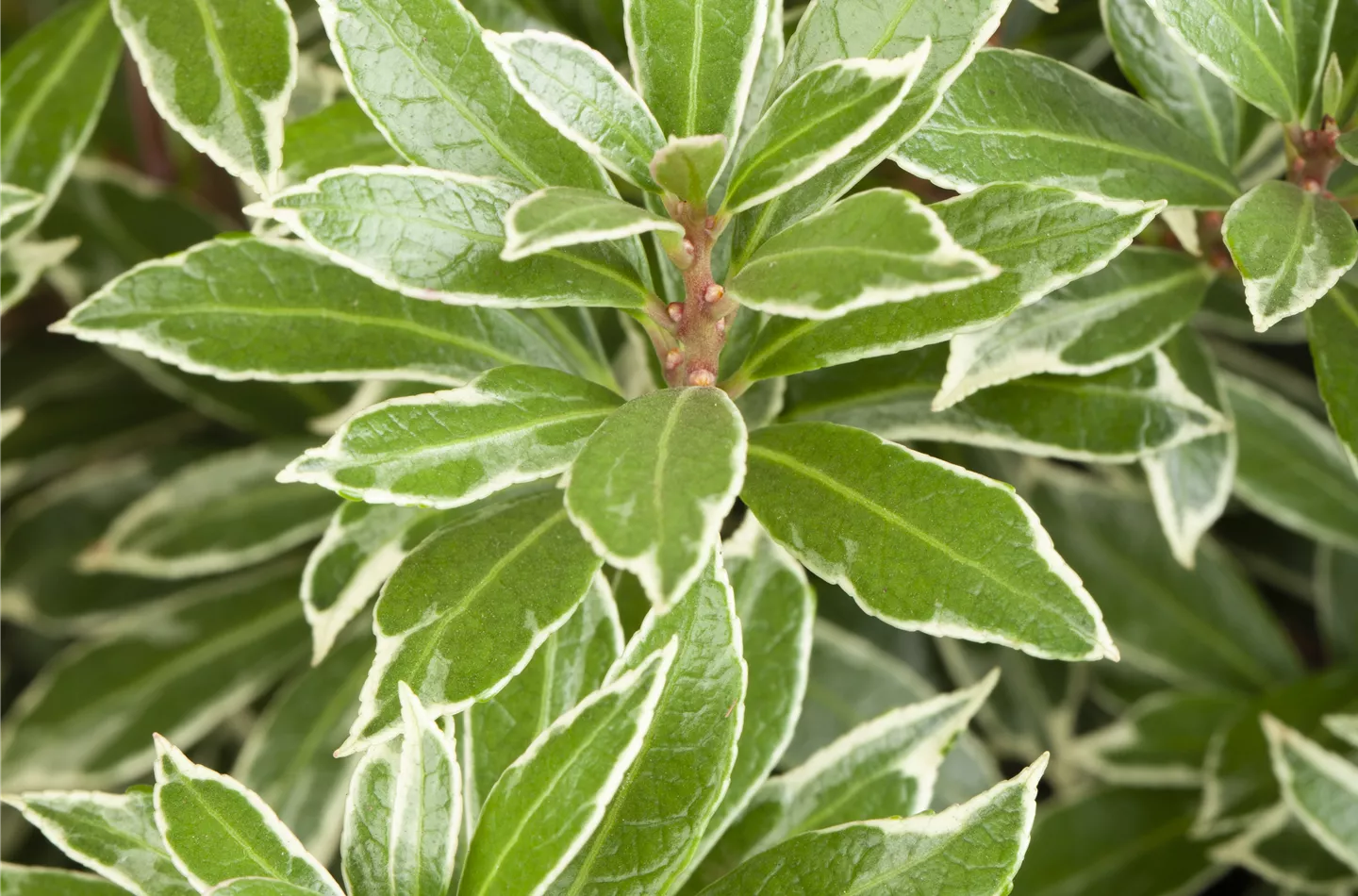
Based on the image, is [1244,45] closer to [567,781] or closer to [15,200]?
[567,781]

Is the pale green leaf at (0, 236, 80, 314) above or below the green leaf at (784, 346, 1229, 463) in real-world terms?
above

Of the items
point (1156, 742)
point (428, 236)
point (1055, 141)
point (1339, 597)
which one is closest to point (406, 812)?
point (428, 236)

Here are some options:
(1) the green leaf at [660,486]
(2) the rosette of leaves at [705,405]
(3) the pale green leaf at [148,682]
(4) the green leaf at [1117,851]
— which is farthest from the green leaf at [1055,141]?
(3) the pale green leaf at [148,682]

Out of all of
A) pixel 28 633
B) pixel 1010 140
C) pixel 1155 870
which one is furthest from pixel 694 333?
pixel 28 633

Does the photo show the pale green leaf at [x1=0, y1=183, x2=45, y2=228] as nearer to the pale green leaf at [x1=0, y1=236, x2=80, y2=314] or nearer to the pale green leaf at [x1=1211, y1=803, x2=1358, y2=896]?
the pale green leaf at [x1=0, y1=236, x2=80, y2=314]

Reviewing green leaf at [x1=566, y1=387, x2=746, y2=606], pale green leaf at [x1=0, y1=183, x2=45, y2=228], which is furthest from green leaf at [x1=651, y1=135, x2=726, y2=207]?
pale green leaf at [x1=0, y1=183, x2=45, y2=228]

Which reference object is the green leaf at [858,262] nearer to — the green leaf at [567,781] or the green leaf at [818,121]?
the green leaf at [818,121]
